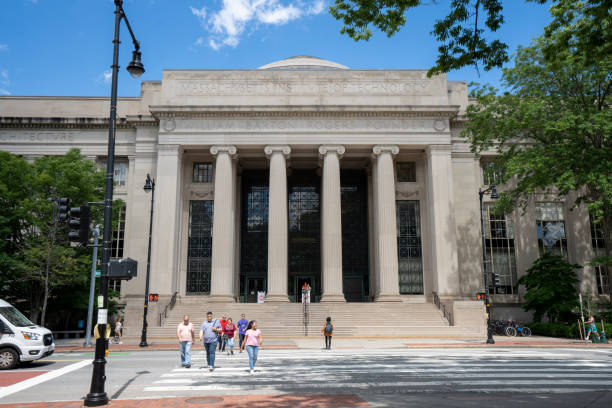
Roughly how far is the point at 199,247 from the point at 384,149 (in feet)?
56.1

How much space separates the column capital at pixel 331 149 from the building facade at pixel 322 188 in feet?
0.51

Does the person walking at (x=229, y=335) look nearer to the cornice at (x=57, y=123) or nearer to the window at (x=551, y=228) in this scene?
the cornice at (x=57, y=123)

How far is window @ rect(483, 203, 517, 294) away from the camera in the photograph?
39406 mm

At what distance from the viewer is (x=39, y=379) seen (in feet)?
45.0

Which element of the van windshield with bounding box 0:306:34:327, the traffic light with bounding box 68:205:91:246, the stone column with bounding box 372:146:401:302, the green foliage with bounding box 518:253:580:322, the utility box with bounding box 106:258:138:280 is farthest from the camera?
the stone column with bounding box 372:146:401:302

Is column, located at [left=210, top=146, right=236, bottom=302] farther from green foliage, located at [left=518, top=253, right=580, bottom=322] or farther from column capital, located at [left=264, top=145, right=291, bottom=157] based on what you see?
green foliage, located at [left=518, top=253, right=580, bottom=322]

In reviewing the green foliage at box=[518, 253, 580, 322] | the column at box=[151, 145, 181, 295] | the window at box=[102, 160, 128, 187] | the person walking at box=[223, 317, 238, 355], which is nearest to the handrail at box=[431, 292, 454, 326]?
the green foliage at box=[518, 253, 580, 322]

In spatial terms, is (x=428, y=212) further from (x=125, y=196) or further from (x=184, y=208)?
(x=125, y=196)

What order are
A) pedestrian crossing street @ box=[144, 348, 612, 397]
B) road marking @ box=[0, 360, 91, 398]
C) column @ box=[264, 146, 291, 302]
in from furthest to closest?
column @ box=[264, 146, 291, 302] → road marking @ box=[0, 360, 91, 398] → pedestrian crossing street @ box=[144, 348, 612, 397]

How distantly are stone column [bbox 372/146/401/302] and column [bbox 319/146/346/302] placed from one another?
306 centimetres

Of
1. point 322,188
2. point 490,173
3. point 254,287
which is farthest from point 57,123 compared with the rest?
point 490,173

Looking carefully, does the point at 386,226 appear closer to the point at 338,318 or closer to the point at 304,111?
the point at 338,318

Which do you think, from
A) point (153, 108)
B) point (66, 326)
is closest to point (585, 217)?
point (153, 108)

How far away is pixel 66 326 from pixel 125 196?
37.4ft
